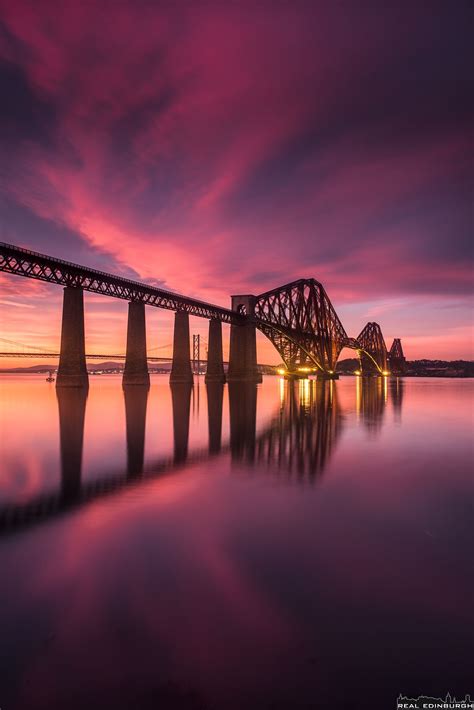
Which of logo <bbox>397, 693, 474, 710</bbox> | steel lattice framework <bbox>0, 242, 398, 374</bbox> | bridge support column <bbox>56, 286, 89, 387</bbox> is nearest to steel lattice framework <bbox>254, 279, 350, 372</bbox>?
steel lattice framework <bbox>0, 242, 398, 374</bbox>

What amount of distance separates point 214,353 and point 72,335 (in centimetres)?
3225

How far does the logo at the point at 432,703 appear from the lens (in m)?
2.95

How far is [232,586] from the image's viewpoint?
15.2ft

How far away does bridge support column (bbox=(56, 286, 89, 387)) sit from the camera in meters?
45.8

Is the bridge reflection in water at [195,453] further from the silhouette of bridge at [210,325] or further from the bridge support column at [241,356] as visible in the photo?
the bridge support column at [241,356]

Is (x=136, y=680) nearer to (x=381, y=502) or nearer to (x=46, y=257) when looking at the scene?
(x=381, y=502)

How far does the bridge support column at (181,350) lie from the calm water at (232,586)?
176 feet

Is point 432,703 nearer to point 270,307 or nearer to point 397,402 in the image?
point 397,402

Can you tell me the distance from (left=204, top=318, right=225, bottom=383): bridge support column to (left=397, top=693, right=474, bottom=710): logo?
71.5 metres

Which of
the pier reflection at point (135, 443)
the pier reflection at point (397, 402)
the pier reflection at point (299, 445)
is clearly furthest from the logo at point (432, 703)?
the pier reflection at point (397, 402)

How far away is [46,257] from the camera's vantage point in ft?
145

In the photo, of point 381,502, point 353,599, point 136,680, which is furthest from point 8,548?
point 381,502

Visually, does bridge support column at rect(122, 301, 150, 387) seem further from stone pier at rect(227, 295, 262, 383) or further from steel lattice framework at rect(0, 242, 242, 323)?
stone pier at rect(227, 295, 262, 383)

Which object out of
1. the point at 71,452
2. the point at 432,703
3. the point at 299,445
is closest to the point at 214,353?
the point at 299,445
